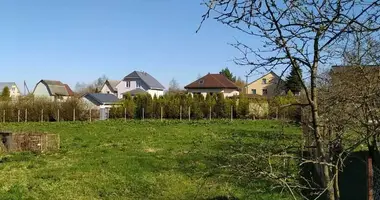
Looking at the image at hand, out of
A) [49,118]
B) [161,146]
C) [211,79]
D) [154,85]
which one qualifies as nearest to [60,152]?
[161,146]

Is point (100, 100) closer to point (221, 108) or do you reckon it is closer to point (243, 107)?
point (221, 108)

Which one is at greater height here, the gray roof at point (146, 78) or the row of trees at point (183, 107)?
the gray roof at point (146, 78)

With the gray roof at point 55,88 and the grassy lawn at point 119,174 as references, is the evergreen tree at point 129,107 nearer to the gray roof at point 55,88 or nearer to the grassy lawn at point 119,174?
the grassy lawn at point 119,174

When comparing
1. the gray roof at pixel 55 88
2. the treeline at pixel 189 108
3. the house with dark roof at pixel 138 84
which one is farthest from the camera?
the gray roof at pixel 55 88

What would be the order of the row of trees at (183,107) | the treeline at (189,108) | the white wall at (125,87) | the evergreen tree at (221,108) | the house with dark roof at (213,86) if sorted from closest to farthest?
the treeline at (189,108)
the row of trees at (183,107)
the evergreen tree at (221,108)
the house with dark roof at (213,86)
the white wall at (125,87)

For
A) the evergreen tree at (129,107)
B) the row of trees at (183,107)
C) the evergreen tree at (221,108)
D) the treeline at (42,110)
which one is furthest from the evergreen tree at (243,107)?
the treeline at (42,110)

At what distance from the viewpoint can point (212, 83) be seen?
6419 cm

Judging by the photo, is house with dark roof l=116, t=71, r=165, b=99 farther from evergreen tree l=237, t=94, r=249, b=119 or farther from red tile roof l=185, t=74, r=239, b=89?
evergreen tree l=237, t=94, r=249, b=119

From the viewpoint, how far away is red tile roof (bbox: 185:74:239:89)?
63.7 metres

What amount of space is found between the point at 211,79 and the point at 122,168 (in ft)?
179

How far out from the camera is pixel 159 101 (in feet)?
133

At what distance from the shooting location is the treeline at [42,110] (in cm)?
3644

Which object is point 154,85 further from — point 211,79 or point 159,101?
point 159,101

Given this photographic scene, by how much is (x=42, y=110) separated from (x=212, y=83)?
105 ft
